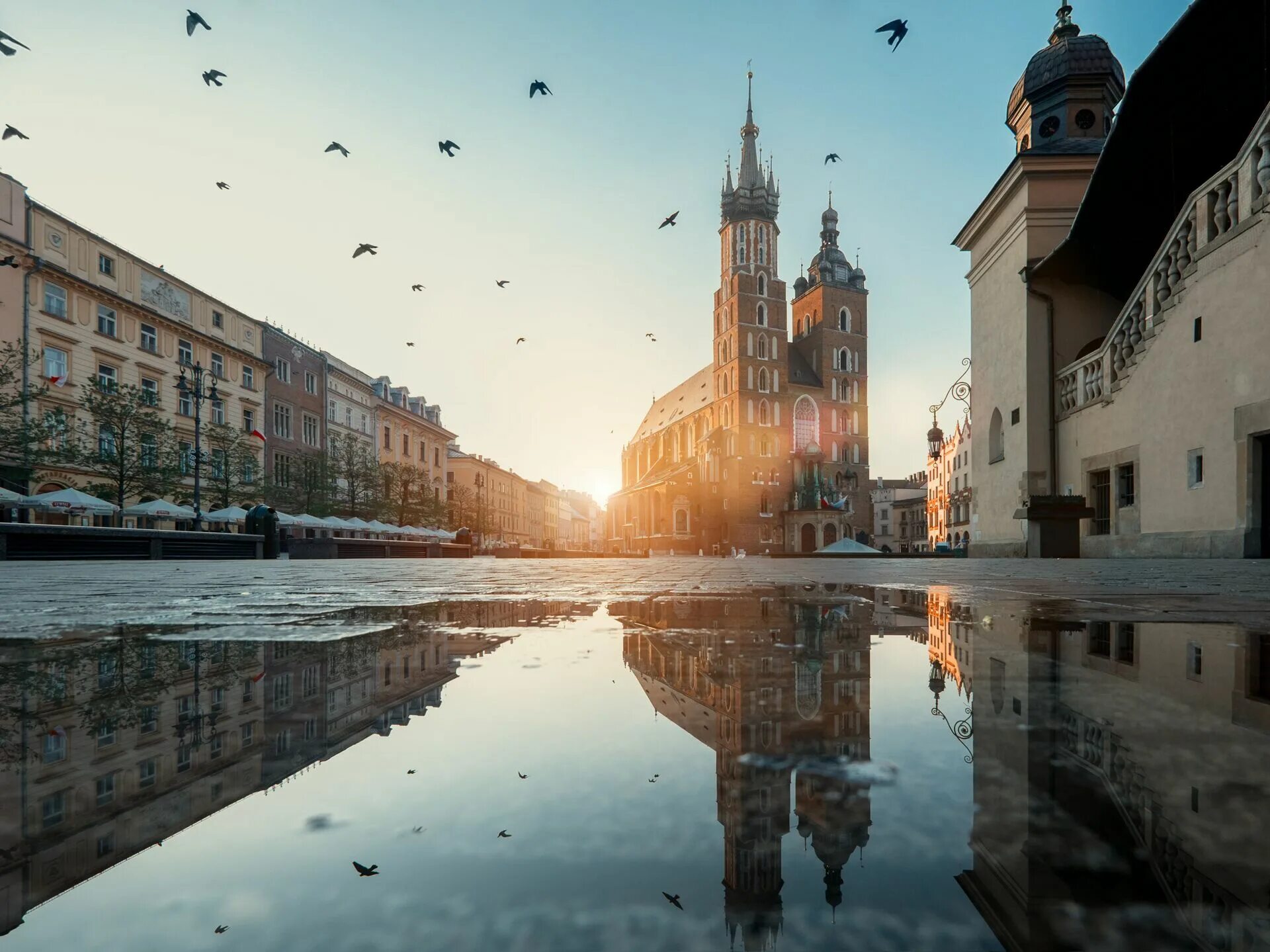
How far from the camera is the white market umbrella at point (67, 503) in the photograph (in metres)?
20.4

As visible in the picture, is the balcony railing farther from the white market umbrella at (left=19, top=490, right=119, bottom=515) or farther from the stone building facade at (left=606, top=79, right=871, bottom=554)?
the stone building facade at (left=606, top=79, right=871, bottom=554)

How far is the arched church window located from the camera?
65688 mm

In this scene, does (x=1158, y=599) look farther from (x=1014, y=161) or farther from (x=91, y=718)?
(x=1014, y=161)

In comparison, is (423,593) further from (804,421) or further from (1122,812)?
(804,421)

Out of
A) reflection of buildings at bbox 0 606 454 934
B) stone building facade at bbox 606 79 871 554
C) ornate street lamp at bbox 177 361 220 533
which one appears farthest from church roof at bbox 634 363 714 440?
reflection of buildings at bbox 0 606 454 934

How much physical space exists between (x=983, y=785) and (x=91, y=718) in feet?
4.05

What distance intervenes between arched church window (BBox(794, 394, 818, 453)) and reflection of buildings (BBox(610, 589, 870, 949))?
65.0 m

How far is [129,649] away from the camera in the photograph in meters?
1.81

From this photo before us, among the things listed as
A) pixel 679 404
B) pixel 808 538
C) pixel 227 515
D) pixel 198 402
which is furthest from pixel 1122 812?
pixel 679 404

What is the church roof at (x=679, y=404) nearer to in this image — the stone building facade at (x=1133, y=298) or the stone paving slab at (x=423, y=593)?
the stone building facade at (x=1133, y=298)

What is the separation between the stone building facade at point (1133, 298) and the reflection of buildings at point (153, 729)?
513 inches

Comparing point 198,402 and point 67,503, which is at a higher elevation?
point 198,402

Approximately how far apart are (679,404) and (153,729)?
82605mm

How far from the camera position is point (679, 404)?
272ft
